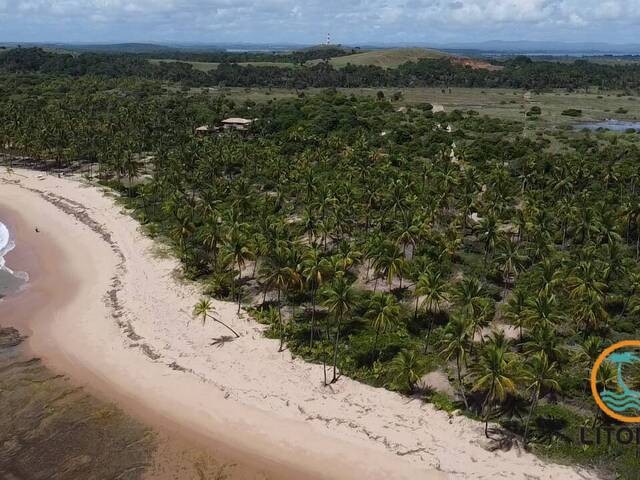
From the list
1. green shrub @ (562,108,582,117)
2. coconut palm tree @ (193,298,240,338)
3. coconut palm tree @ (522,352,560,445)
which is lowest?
coconut palm tree @ (193,298,240,338)

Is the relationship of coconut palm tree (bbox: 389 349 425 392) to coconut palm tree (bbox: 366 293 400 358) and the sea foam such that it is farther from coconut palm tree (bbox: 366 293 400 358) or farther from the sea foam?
the sea foam

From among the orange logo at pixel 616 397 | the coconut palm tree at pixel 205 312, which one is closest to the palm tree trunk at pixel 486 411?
the orange logo at pixel 616 397

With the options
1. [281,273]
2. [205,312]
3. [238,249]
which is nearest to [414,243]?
[281,273]

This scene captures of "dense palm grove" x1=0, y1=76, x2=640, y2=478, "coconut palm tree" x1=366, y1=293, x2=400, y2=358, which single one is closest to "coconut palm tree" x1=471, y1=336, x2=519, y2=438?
"dense palm grove" x1=0, y1=76, x2=640, y2=478

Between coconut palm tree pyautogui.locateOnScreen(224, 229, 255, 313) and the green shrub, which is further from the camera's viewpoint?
the green shrub

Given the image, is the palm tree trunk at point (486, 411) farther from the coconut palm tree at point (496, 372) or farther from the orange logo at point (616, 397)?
the orange logo at point (616, 397)

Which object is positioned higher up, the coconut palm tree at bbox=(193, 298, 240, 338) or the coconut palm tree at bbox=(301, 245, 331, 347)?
the coconut palm tree at bbox=(301, 245, 331, 347)

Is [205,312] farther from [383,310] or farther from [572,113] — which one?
[572,113]

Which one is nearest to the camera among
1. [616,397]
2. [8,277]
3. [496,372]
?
[496,372]
